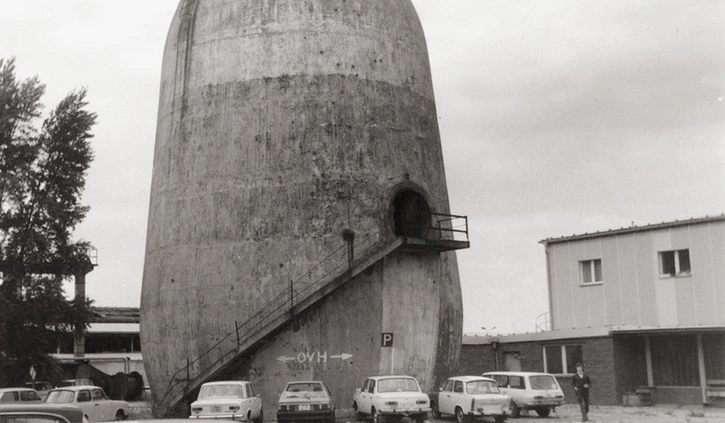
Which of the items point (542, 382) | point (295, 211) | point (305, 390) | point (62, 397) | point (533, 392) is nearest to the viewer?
point (305, 390)

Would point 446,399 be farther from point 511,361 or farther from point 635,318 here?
point 635,318

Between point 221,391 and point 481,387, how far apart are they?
7.04 meters

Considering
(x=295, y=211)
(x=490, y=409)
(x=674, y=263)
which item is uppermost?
(x=295, y=211)

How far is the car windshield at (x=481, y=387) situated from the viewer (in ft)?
81.9

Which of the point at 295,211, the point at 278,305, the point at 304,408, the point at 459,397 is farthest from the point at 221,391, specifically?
the point at 295,211

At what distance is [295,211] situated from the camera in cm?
2961

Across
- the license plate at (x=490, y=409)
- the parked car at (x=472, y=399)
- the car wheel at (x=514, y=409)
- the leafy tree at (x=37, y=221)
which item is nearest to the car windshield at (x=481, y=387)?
the parked car at (x=472, y=399)

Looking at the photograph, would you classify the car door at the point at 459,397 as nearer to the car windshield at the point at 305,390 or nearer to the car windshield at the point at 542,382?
the car windshield at the point at 542,382

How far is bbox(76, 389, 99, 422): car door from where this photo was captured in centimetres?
2459

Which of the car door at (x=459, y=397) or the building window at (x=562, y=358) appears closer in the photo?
the car door at (x=459, y=397)

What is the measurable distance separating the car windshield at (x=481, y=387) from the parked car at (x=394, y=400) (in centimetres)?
172

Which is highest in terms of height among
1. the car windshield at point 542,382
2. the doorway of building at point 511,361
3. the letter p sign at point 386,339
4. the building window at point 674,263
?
the building window at point 674,263

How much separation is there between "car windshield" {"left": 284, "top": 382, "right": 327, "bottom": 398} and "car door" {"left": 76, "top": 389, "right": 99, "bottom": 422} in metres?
5.27

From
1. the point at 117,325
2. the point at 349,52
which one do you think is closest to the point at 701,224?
the point at 349,52
